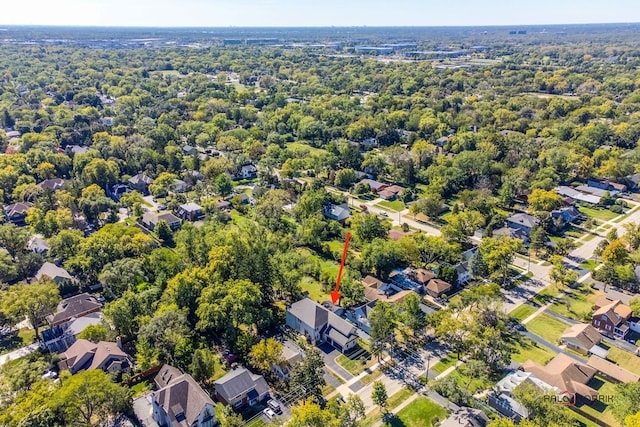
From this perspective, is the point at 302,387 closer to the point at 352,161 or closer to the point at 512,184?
the point at 512,184

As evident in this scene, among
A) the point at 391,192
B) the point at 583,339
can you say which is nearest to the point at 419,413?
the point at 583,339

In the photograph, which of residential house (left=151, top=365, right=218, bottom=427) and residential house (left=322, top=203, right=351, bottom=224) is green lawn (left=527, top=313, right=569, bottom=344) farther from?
residential house (left=151, top=365, right=218, bottom=427)

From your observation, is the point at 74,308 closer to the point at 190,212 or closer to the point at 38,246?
the point at 38,246

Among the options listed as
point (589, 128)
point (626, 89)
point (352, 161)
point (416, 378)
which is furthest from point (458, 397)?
point (626, 89)

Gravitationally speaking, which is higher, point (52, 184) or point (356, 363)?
point (52, 184)

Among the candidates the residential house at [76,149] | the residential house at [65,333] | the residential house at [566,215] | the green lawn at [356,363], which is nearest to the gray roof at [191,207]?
the residential house at [65,333]

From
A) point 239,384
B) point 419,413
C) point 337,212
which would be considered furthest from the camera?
point 337,212
